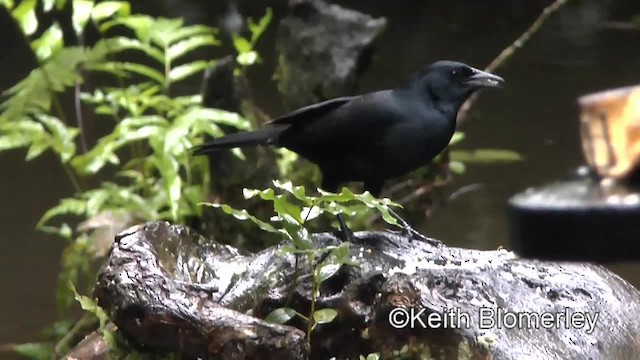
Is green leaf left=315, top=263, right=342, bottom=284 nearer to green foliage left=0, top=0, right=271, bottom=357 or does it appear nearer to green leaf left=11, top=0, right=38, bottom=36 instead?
green foliage left=0, top=0, right=271, bottom=357

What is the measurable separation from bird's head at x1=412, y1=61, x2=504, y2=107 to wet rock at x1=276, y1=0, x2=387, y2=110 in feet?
2.99

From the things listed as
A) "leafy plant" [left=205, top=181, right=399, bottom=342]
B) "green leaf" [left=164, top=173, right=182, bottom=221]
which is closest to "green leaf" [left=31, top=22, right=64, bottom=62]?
"green leaf" [left=164, top=173, right=182, bottom=221]

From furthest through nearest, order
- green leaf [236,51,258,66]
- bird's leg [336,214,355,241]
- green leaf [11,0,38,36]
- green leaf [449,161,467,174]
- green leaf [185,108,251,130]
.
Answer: green leaf [449,161,467,174]
green leaf [236,51,258,66]
green leaf [11,0,38,36]
green leaf [185,108,251,130]
bird's leg [336,214,355,241]

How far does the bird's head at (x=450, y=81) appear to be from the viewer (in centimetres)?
203

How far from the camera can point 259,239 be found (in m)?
2.83

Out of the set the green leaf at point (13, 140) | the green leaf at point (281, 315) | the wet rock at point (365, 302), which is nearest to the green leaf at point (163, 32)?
the green leaf at point (13, 140)

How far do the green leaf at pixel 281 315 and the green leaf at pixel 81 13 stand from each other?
137cm

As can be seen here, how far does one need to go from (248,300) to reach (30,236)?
2381mm

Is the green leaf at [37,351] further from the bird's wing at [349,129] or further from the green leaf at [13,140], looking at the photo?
the bird's wing at [349,129]

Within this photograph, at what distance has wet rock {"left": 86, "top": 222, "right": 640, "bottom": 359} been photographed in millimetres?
1568

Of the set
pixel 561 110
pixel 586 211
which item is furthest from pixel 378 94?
pixel 561 110

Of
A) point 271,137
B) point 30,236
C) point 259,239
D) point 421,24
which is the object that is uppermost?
point 271,137

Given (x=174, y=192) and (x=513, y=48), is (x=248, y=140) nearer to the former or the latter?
(x=174, y=192)

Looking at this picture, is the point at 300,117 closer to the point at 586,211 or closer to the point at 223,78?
the point at 223,78
